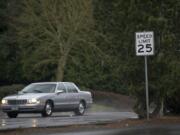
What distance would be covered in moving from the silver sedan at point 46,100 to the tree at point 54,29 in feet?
52.3

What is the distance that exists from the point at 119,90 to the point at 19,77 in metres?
7.66

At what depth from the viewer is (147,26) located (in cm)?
2242

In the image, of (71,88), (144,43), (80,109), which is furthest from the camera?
(80,109)

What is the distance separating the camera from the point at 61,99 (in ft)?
101

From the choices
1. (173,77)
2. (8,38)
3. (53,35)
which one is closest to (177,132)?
(173,77)

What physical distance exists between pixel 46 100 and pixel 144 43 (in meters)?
8.67

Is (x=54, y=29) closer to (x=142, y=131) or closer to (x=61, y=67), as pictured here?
(x=61, y=67)

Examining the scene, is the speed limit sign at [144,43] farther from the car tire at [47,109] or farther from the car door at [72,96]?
the car door at [72,96]

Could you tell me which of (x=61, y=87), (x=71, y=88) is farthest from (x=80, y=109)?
(x=61, y=87)

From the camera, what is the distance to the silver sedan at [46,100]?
1143 inches

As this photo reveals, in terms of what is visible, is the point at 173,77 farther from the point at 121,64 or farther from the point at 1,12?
the point at 1,12

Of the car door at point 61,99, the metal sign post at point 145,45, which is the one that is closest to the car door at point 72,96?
the car door at point 61,99

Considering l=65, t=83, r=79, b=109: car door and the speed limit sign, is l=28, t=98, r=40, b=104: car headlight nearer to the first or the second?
l=65, t=83, r=79, b=109: car door

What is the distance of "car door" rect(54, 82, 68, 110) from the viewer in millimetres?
30391
